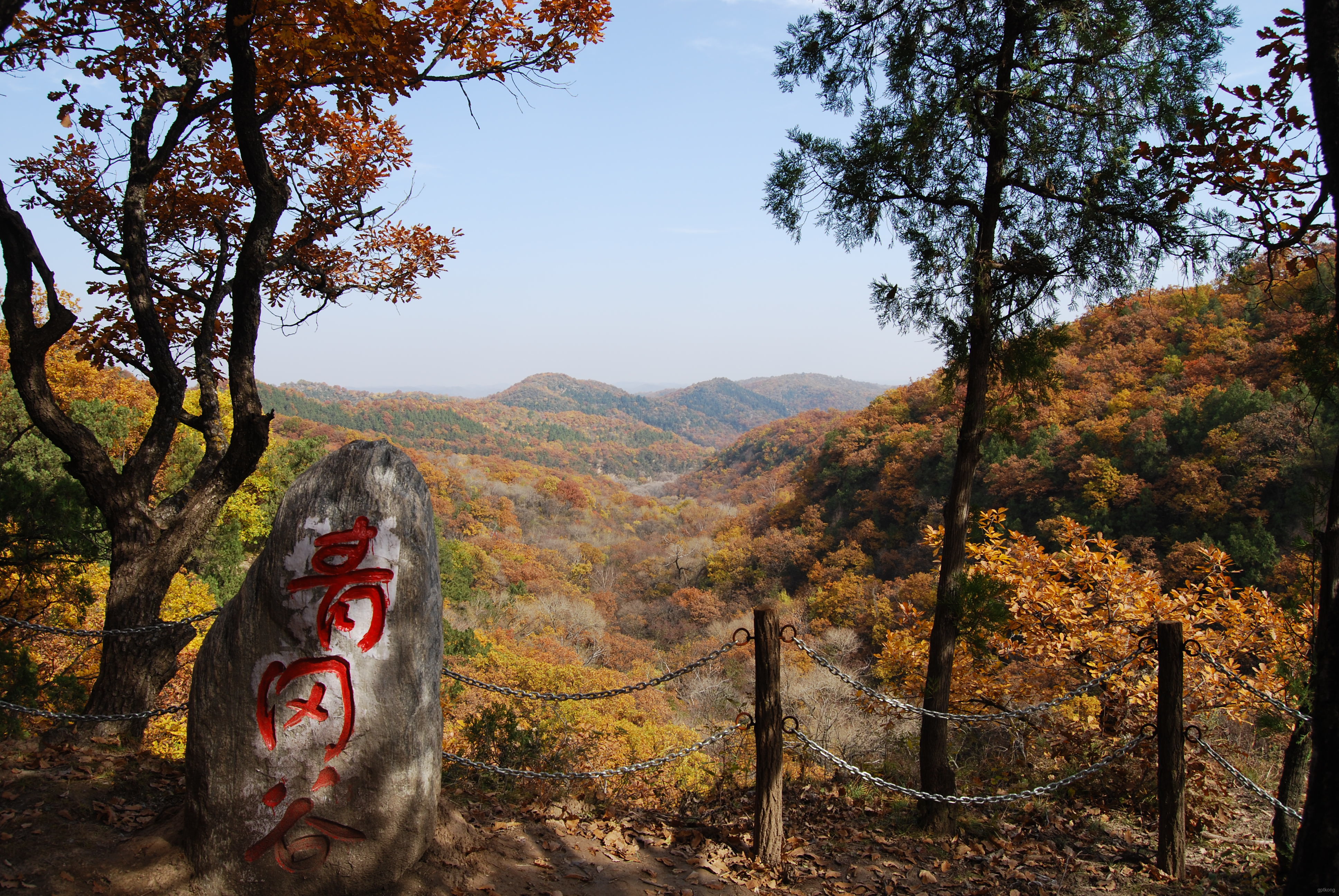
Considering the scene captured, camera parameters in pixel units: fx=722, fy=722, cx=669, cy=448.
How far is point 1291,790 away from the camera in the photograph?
344cm

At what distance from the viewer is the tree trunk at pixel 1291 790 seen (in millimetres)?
3418

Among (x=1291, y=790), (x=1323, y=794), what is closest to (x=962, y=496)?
(x=1291, y=790)

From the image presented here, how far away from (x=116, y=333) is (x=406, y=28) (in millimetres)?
2697

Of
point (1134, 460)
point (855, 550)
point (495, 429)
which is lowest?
point (855, 550)

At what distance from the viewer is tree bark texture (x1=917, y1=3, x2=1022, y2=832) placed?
4234 millimetres

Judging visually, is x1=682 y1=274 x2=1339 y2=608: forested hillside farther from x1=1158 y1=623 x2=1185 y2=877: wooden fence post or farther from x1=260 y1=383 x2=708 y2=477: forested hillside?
x1=260 y1=383 x2=708 y2=477: forested hillside

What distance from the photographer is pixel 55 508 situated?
4953 mm

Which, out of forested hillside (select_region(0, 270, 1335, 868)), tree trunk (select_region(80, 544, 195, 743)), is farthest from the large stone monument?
forested hillside (select_region(0, 270, 1335, 868))

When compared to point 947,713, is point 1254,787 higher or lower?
lower

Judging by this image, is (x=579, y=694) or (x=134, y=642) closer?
(x=579, y=694)

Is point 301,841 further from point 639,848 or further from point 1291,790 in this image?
point 1291,790

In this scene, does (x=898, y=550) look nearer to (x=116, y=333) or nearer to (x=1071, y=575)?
(x=1071, y=575)

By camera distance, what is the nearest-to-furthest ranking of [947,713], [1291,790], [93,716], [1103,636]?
[1291,790]
[93,716]
[947,713]
[1103,636]

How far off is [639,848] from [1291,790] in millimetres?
3146
